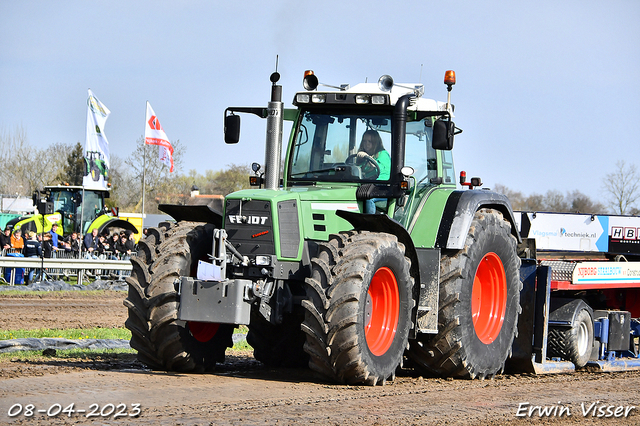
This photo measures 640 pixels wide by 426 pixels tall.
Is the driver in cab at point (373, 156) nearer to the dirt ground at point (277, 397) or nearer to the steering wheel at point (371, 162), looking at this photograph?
the steering wheel at point (371, 162)

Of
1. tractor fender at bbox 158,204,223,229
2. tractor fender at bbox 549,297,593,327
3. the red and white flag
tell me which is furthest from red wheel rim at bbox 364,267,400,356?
the red and white flag

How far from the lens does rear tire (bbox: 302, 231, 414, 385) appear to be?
6.88 m

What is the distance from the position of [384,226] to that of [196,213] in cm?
205

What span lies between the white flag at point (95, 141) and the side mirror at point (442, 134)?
1803cm

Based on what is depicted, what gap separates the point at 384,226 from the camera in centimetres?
766

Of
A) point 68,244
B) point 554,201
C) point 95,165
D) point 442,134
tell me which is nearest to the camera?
point 442,134

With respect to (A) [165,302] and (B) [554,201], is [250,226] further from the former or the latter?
(B) [554,201]

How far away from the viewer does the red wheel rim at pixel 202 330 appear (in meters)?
7.83

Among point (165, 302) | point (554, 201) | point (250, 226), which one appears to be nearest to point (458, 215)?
point (250, 226)

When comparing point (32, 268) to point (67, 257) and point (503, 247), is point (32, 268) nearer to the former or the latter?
point (67, 257)

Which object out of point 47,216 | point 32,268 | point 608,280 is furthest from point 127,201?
point 608,280

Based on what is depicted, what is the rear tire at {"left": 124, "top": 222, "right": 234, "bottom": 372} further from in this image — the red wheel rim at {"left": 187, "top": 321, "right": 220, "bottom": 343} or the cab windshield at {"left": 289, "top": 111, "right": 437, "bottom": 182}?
the cab windshield at {"left": 289, "top": 111, "right": 437, "bottom": 182}

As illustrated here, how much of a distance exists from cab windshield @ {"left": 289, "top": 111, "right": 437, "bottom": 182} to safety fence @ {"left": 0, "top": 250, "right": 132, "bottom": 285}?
46.5 ft

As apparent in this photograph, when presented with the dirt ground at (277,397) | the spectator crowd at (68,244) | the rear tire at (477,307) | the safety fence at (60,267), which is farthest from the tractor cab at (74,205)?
the rear tire at (477,307)
